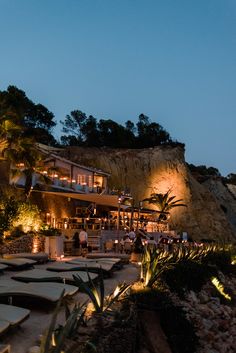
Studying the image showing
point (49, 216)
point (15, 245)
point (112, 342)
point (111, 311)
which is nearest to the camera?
point (112, 342)

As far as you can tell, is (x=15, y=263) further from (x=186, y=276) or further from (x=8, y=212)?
(x=8, y=212)

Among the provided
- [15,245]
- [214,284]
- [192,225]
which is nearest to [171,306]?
[214,284]

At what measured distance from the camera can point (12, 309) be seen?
6.77m

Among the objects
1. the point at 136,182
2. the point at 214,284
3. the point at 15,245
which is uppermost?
the point at 136,182

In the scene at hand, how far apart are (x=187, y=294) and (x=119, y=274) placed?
2.21 m

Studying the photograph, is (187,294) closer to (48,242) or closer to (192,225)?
(48,242)

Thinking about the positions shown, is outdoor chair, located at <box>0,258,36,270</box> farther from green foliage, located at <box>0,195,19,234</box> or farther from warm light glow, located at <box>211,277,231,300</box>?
warm light glow, located at <box>211,277,231,300</box>

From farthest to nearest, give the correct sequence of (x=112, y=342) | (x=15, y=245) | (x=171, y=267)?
(x=15, y=245) → (x=171, y=267) → (x=112, y=342)

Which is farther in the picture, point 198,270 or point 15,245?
point 15,245

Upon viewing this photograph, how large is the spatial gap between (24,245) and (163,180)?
3325cm

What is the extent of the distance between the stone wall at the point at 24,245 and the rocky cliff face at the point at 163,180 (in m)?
28.1

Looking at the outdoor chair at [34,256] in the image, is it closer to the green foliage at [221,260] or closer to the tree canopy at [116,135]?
the green foliage at [221,260]

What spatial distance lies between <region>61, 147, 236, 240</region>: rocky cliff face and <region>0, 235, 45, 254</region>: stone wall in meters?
28.1

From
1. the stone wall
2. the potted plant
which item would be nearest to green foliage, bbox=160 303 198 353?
the potted plant
